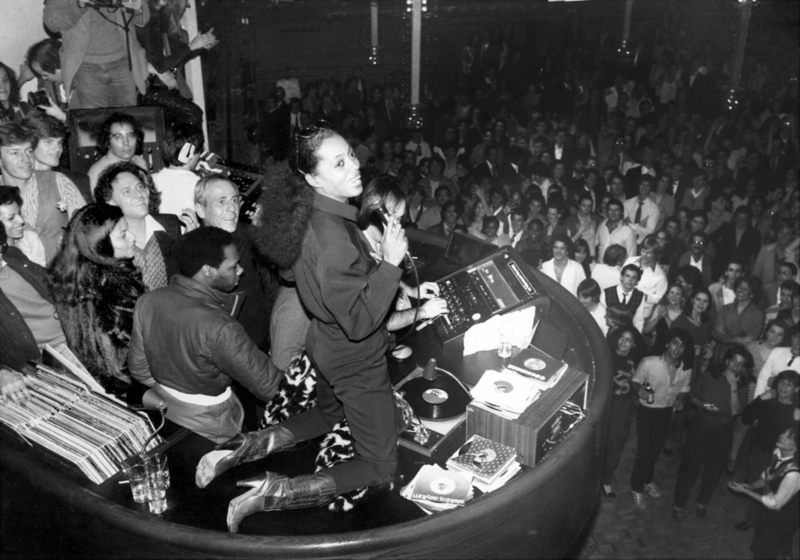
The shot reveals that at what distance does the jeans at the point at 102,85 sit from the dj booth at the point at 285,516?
2454mm

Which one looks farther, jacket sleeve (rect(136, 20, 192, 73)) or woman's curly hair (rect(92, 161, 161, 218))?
jacket sleeve (rect(136, 20, 192, 73))

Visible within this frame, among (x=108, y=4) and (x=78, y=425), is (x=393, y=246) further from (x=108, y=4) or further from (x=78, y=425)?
(x=108, y=4)

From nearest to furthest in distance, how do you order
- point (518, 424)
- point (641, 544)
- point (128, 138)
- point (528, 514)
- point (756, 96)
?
point (528, 514), point (518, 424), point (128, 138), point (641, 544), point (756, 96)

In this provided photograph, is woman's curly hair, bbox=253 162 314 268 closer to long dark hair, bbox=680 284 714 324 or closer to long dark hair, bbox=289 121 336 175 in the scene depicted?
long dark hair, bbox=289 121 336 175

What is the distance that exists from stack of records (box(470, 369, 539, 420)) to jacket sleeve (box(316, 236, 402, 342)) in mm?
557

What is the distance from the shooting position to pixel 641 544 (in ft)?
15.1

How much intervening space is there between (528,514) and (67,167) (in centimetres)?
349

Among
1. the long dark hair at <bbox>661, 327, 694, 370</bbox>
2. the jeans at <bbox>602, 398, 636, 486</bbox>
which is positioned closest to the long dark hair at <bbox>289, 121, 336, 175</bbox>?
the jeans at <bbox>602, 398, 636, 486</bbox>

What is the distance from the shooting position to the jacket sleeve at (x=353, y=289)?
7.43ft

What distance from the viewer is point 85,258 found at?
2.87 metres

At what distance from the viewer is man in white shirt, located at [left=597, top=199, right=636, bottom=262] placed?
18.8 feet

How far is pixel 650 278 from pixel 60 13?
168 inches

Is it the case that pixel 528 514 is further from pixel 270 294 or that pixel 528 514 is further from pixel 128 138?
pixel 128 138

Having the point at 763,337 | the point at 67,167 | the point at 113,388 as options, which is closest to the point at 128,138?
the point at 67,167
